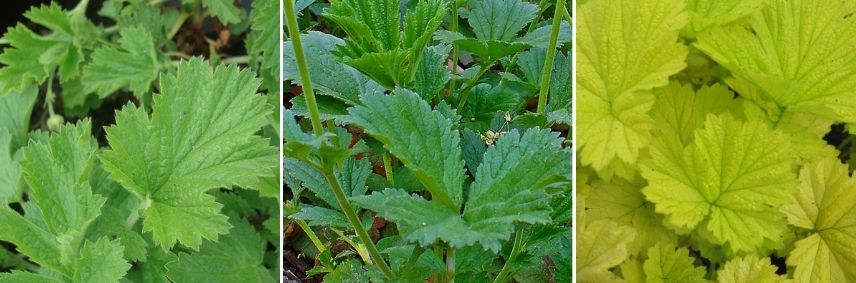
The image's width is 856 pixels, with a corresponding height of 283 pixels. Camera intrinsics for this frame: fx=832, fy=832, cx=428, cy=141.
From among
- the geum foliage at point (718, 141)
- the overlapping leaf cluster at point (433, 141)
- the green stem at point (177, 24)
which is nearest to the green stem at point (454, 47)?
the overlapping leaf cluster at point (433, 141)

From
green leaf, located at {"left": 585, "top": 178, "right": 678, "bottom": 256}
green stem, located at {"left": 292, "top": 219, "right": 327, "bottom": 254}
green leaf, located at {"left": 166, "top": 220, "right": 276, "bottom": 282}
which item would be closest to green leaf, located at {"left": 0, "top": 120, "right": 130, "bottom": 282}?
green leaf, located at {"left": 166, "top": 220, "right": 276, "bottom": 282}

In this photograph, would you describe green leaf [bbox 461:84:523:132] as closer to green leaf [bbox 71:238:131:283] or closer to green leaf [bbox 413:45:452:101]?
green leaf [bbox 413:45:452:101]

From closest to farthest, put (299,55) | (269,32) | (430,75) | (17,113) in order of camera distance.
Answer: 1. (299,55)
2. (430,75)
3. (269,32)
4. (17,113)

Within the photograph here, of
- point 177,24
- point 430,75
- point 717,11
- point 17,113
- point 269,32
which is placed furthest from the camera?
point 177,24

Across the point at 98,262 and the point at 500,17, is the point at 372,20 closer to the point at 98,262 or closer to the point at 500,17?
the point at 500,17

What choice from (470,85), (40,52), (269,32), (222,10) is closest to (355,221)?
(470,85)

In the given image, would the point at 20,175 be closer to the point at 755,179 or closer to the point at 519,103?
the point at 519,103

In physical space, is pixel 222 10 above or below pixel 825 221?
above
